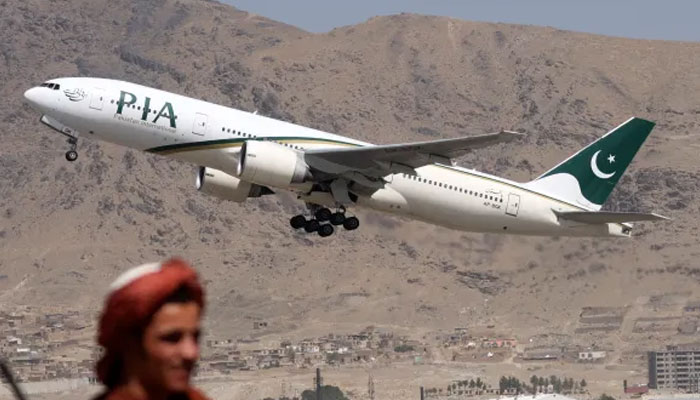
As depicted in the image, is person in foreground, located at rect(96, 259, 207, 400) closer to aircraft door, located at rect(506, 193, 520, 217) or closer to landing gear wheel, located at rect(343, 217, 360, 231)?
landing gear wheel, located at rect(343, 217, 360, 231)

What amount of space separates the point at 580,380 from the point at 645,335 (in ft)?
71.3

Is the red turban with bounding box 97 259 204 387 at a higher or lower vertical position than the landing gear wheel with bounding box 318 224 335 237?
lower

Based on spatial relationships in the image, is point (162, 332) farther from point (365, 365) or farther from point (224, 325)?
point (224, 325)

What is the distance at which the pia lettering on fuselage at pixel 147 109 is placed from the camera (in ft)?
131

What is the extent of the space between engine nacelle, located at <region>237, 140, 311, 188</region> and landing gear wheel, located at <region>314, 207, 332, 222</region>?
2.71 m

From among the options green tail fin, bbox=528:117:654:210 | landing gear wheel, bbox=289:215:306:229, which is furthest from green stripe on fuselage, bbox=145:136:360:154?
green tail fin, bbox=528:117:654:210

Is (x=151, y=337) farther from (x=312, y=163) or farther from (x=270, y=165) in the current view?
Result: (x=312, y=163)

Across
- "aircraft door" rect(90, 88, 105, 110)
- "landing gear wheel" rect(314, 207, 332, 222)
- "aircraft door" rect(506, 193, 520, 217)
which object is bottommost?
"landing gear wheel" rect(314, 207, 332, 222)

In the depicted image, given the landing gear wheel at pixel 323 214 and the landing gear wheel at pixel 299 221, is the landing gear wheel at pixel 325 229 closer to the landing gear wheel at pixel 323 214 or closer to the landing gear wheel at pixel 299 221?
the landing gear wheel at pixel 323 214

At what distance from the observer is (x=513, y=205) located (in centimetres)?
4581

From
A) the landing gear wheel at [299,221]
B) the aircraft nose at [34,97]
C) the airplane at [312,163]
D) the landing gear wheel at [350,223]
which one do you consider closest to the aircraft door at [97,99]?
the airplane at [312,163]

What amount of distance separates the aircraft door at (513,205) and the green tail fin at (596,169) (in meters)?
3.24

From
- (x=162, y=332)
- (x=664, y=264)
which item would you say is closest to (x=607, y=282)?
(x=664, y=264)

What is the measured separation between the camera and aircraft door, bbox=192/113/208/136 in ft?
133
